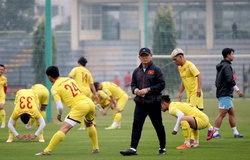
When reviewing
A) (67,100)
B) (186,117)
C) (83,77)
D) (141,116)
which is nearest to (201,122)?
(186,117)

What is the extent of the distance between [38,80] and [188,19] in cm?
1537

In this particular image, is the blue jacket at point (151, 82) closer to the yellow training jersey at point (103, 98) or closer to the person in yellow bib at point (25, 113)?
the person in yellow bib at point (25, 113)

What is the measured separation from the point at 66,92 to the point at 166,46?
20826mm

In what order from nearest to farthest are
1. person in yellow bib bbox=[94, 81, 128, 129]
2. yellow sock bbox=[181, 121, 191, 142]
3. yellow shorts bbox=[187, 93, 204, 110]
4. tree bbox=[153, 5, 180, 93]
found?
yellow sock bbox=[181, 121, 191, 142] → yellow shorts bbox=[187, 93, 204, 110] → person in yellow bib bbox=[94, 81, 128, 129] → tree bbox=[153, 5, 180, 93]

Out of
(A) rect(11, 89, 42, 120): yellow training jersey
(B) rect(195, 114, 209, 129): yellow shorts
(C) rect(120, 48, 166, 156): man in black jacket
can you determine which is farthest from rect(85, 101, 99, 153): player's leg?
(A) rect(11, 89, 42, 120): yellow training jersey

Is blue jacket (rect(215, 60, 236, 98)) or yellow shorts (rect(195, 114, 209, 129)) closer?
yellow shorts (rect(195, 114, 209, 129))

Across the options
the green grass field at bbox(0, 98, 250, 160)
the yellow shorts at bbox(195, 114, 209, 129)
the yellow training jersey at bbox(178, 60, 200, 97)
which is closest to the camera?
the green grass field at bbox(0, 98, 250, 160)

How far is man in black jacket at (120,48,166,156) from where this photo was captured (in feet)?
49.4

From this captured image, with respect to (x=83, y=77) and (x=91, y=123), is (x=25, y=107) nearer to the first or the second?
(x=91, y=123)

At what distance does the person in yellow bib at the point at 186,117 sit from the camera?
16.5 meters

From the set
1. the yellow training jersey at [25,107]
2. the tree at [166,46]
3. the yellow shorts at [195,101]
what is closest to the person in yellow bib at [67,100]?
the yellow training jersey at [25,107]

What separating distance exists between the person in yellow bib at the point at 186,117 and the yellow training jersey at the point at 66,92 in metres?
2.06

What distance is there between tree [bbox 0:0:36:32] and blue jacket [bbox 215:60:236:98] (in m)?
12.6

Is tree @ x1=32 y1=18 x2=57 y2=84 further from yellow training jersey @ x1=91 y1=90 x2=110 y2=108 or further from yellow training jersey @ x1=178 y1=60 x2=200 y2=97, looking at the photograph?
yellow training jersey @ x1=178 y1=60 x2=200 y2=97
